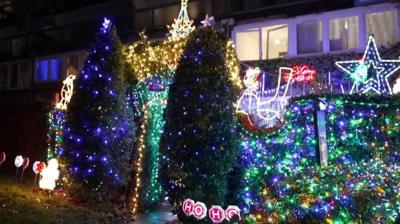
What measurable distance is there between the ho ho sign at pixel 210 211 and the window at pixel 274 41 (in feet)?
33.7

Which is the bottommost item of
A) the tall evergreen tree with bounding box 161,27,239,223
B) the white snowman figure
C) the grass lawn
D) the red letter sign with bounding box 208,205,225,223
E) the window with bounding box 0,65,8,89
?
the grass lawn

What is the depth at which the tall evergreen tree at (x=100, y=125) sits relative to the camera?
11.1 m

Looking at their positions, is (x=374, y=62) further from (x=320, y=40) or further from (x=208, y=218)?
(x=320, y=40)

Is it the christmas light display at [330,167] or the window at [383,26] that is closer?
the christmas light display at [330,167]

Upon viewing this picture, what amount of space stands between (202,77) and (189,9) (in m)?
14.2

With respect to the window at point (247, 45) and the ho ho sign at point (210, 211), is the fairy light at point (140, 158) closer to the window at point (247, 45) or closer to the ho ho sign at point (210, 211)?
the ho ho sign at point (210, 211)

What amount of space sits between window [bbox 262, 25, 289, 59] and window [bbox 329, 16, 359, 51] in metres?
1.67

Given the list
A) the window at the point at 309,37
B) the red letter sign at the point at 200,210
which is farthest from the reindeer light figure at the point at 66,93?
the window at the point at 309,37

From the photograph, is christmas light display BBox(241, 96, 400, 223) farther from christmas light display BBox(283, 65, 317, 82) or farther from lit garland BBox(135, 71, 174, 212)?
christmas light display BBox(283, 65, 317, 82)

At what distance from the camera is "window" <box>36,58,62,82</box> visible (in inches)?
1088

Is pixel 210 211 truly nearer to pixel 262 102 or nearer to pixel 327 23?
pixel 262 102

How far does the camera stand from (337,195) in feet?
23.8

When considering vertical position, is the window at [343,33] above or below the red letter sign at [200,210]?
above

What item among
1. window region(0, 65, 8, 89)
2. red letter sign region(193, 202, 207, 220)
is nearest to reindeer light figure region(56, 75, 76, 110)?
red letter sign region(193, 202, 207, 220)
